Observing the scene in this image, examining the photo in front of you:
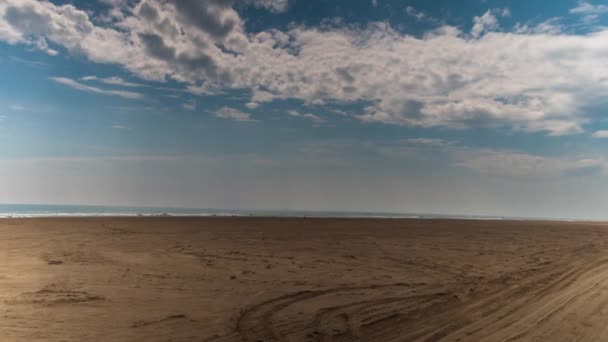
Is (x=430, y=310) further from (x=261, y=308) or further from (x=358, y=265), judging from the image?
(x=358, y=265)

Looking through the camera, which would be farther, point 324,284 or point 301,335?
point 324,284

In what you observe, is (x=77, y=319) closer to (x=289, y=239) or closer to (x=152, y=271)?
(x=152, y=271)

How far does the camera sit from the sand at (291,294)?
6824 millimetres

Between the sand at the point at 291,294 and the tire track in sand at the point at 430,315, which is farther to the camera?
the sand at the point at 291,294

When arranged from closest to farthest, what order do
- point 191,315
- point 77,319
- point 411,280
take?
1. point 77,319
2. point 191,315
3. point 411,280

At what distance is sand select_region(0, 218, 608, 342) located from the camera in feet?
22.4

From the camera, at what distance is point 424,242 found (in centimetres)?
2198

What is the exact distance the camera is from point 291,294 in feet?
31.3

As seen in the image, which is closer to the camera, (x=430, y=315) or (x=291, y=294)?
(x=430, y=315)

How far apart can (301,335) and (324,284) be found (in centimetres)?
409

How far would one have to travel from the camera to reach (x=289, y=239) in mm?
21922

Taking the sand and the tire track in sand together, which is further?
the sand

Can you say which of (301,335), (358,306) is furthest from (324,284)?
(301,335)

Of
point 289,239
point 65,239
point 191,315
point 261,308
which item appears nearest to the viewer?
point 191,315
